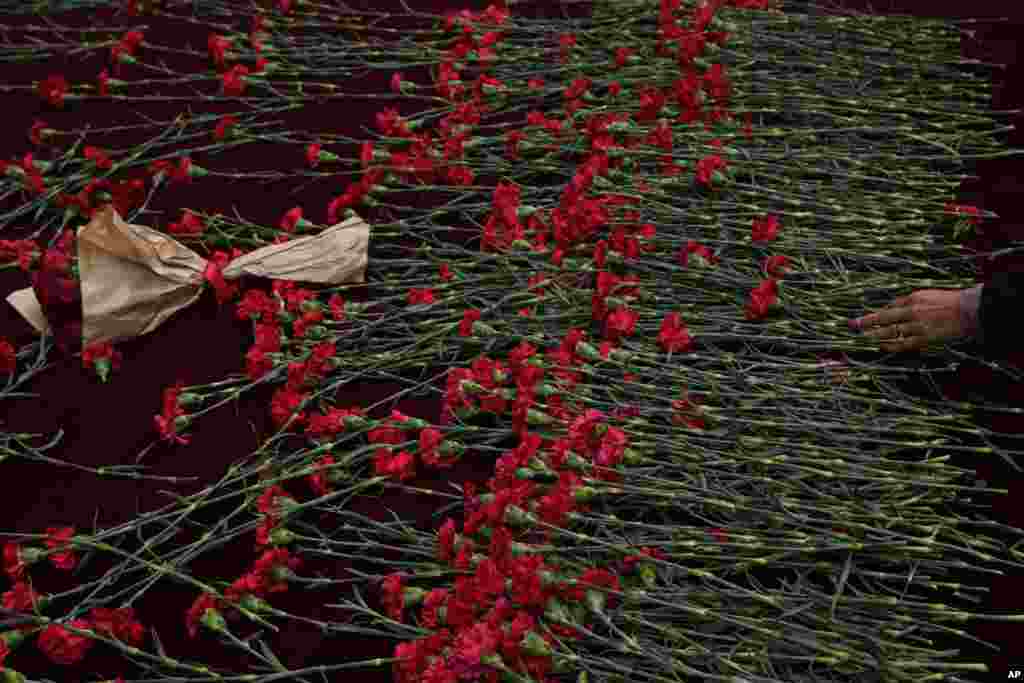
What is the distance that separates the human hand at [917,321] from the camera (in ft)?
5.90

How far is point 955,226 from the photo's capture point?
221cm

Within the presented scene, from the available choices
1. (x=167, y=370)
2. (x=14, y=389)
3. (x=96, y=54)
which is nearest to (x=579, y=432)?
(x=167, y=370)

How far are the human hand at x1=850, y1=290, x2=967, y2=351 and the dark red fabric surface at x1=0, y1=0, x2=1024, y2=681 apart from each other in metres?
0.13

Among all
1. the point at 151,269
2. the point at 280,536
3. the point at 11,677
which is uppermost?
the point at 151,269

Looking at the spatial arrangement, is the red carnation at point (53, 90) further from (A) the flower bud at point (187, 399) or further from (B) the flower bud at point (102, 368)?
(A) the flower bud at point (187, 399)

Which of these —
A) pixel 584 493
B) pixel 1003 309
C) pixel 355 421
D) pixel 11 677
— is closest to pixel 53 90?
pixel 355 421

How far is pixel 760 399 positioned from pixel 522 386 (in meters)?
0.39

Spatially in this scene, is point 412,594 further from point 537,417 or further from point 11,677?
point 11,677

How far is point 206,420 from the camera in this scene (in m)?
2.09

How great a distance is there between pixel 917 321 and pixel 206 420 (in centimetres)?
125

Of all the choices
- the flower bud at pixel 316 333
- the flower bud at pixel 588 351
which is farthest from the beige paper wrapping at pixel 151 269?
the flower bud at pixel 588 351

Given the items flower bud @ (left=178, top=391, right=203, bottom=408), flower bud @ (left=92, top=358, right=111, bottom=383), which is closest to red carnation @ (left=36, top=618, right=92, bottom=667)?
flower bud @ (left=178, top=391, right=203, bottom=408)

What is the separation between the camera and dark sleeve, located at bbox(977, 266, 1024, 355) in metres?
1.70

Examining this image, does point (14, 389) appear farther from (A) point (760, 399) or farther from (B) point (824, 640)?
(B) point (824, 640)
